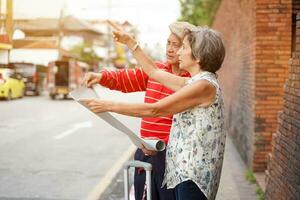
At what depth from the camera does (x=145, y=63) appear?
3.55 metres

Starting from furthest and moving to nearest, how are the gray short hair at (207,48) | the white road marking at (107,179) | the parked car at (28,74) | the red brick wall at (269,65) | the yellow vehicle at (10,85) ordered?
the parked car at (28,74) < the yellow vehicle at (10,85) < the red brick wall at (269,65) < the white road marking at (107,179) < the gray short hair at (207,48)

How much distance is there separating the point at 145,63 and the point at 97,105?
24.4 inches

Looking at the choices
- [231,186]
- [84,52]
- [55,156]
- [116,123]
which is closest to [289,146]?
[116,123]

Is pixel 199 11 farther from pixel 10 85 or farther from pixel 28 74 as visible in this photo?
pixel 28 74

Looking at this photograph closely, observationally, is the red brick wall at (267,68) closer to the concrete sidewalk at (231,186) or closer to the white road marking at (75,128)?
the concrete sidewalk at (231,186)

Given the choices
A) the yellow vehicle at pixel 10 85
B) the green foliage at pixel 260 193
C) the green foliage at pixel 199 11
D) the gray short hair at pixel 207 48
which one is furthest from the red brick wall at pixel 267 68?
the yellow vehicle at pixel 10 85

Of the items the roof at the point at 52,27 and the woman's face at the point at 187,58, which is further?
the roof at the point at 52,27

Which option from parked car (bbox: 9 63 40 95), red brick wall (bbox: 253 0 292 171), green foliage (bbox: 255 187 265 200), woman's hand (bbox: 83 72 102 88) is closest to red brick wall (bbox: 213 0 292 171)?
red brick wall (bbox: 253 0 292 171)

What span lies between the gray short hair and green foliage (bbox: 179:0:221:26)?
20.2 meters

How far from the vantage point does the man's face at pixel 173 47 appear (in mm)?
3789

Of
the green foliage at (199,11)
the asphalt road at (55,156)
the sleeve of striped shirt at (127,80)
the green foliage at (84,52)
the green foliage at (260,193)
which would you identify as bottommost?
the asphalt road at (55,156)

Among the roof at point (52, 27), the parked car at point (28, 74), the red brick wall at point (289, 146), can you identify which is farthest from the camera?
the roof at point (52, 27)

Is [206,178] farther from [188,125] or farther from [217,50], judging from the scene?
[217,50]

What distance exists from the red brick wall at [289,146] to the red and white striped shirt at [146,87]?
1.43 metres
